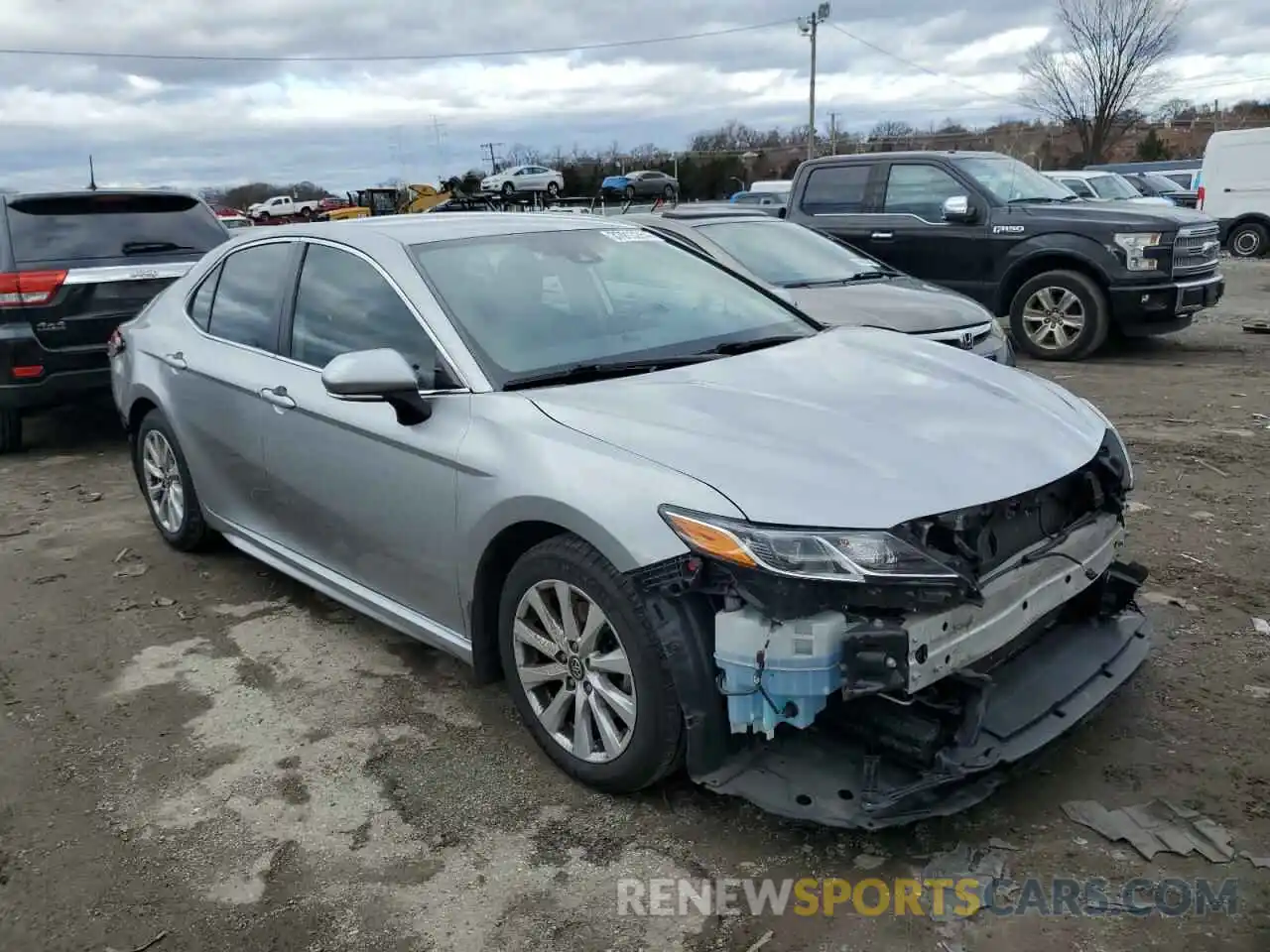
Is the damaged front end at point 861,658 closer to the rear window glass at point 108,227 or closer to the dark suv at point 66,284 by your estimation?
the dark suv at point 66,284

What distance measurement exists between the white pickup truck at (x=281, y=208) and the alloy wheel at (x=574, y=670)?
59.2 metres

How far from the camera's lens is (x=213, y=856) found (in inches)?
116

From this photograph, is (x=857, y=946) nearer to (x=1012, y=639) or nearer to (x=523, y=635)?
(x=1012, y=639)

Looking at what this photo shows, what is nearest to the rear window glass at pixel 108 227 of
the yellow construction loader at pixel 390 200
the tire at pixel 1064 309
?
the tire at pixel 1064 309

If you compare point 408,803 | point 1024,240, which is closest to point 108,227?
point 408,803

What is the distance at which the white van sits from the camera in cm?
1933

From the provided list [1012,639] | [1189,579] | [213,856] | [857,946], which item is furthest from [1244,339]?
[213,856]

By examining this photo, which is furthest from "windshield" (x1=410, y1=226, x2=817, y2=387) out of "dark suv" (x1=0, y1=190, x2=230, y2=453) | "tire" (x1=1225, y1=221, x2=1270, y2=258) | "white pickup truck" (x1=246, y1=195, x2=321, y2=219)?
"white pickup truck" (x1=246, y1=195, x2=321, y2=219)

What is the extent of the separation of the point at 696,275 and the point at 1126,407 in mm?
5020

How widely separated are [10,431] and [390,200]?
112 ft

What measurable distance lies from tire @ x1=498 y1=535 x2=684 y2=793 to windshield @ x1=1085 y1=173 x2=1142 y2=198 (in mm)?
18381

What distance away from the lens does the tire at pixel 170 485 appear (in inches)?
199

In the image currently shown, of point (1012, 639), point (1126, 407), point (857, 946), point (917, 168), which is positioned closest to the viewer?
point (857, 946)

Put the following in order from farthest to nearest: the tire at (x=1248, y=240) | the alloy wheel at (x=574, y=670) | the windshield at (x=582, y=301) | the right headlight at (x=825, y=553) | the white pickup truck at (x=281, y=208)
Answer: the white pickup truck at (x=281, y=208)
the tire at (x=1248, y=240)
the windshield at (x=582, y=301)
the alloy wheel at (x=574, y=670)
the right headlight at (x=825, y=553)
